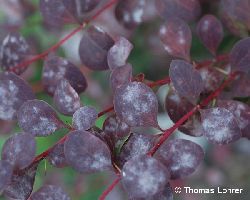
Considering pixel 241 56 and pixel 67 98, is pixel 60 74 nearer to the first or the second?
pixel 67 98

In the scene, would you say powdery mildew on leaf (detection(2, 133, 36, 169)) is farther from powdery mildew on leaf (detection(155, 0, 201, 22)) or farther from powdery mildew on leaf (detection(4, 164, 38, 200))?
powdery mildew on leaf (detection(155, 0, 201, 22))

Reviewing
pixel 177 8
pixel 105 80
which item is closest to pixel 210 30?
pixel 177 8

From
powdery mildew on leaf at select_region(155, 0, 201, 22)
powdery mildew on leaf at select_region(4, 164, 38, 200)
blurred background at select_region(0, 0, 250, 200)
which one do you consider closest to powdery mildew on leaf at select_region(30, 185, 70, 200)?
powdery mildew on leaf at select_region(4, 164, 38, 200)

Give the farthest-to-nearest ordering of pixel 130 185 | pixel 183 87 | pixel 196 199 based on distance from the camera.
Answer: pixel 196 199 < pixel 183 87 < pixel 130 185

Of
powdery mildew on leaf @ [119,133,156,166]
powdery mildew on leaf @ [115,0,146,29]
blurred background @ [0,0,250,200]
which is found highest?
powdery mildew on leaf @ [115,0,146,29]

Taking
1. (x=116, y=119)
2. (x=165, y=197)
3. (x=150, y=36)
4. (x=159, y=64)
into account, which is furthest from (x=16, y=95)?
(x=159, y=64)

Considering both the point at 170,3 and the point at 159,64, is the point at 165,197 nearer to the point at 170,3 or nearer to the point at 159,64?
the point at 170,3

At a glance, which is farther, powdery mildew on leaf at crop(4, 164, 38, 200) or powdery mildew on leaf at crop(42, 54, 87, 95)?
powdery mildew on leaf at crop(42, 54, 87, 95)
